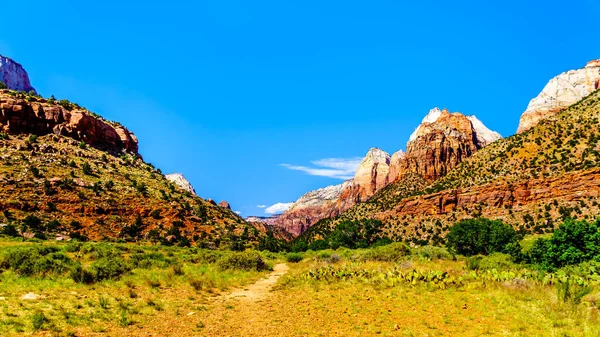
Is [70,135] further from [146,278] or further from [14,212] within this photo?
[146,278]

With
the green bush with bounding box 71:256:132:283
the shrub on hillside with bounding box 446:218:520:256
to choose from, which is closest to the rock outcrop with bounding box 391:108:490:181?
the shrub on hillside with bounding box 446:218:520:256

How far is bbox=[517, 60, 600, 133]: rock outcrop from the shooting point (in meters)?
155

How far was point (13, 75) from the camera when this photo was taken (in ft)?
553

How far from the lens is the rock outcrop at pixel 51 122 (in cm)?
6091

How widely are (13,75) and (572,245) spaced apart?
219496 mm

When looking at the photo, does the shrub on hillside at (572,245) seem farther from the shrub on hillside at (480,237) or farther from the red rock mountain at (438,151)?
the red rock mountain at (438,151)

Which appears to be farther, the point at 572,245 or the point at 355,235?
the point at 355,235

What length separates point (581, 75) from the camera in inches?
6521

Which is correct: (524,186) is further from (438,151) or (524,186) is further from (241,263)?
(438,151)

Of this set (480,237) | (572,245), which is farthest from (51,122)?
(572,245)

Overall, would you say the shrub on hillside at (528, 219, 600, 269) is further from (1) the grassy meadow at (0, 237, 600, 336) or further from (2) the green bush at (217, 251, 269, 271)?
(2) the green bush at (217, 251, 269, 271)

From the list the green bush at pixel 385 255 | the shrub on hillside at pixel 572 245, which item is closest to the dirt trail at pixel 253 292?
the green bush at pixel 385 255

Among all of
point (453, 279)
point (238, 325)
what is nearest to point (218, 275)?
point (238, 325)

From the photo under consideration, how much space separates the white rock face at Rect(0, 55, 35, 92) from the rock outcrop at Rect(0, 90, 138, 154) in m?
122
